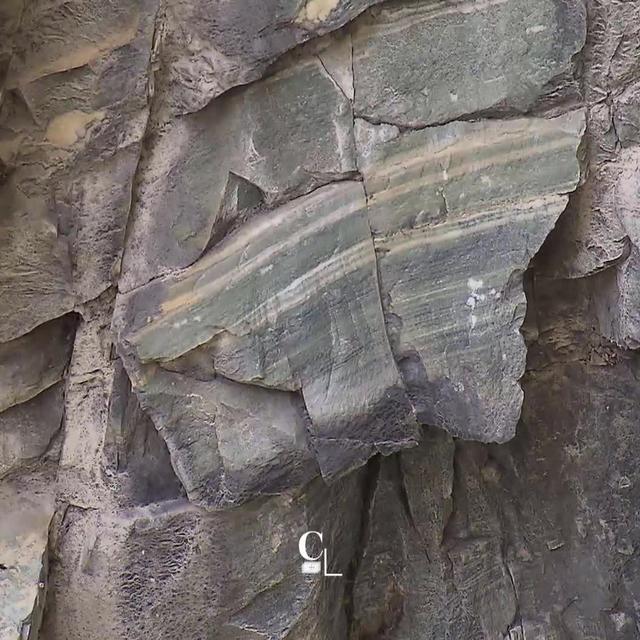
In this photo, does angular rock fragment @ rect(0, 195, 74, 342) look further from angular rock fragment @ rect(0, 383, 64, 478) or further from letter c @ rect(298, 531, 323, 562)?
letter c @ rect(298, 531, 323, 562)

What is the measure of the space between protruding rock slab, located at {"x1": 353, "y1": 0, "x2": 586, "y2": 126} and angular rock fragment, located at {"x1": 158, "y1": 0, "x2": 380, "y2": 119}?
0.07 metres

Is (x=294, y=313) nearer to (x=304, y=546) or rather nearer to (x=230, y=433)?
(x=230, y=433)

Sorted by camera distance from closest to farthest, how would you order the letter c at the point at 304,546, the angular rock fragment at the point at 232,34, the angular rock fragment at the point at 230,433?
the angular rock fragment at the point at 232,34 → the angular rock fragment at the point at 230,433 → the letter c at the point at 304,546

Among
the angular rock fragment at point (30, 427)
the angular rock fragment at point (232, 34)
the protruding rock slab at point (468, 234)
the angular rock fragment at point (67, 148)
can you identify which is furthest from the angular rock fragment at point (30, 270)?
the protruding rock slab at point (468, 234)

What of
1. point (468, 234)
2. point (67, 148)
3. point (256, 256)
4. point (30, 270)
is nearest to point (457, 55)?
point (468, 234)

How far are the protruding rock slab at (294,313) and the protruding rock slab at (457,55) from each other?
0.15m

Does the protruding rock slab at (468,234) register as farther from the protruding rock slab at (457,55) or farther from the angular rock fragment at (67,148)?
the angular rock fragment at (67,148)

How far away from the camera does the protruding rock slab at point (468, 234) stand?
1.25 meters

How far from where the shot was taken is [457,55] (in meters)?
1.23

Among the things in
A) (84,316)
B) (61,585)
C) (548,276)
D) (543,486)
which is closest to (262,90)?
(84,316)

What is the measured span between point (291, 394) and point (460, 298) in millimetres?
280

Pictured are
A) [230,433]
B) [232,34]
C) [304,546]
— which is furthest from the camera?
[304,546]

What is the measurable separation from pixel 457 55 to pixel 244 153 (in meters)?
0.32

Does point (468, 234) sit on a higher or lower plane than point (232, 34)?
lower
